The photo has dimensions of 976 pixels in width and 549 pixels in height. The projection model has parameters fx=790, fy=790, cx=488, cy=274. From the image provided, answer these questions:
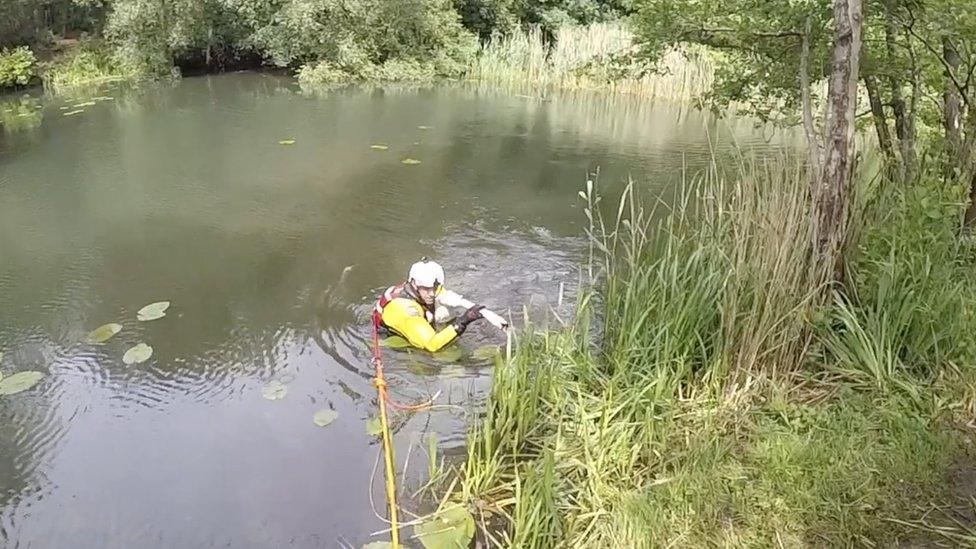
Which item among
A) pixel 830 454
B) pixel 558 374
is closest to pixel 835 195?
pixel 830 454

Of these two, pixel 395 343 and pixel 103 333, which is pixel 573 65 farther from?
pixel 103 333

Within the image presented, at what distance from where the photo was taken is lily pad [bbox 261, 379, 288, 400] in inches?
180

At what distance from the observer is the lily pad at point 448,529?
10.3ft

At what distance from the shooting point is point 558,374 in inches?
142

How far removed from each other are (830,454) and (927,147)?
248 centimetres

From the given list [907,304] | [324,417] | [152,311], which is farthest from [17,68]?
[907,304]

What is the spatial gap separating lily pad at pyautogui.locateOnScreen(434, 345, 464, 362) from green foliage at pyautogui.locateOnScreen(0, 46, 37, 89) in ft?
47.8

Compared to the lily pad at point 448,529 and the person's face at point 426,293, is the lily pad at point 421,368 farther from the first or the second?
the lily pad at point 448,529

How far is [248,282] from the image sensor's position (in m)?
6.27

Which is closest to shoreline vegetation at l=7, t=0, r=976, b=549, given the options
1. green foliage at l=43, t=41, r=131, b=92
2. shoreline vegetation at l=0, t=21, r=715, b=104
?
shoreline vegetation at l=0, t=21, r=715, b=104

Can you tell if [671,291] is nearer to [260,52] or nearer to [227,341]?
[227,341]

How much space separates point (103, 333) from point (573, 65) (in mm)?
12366

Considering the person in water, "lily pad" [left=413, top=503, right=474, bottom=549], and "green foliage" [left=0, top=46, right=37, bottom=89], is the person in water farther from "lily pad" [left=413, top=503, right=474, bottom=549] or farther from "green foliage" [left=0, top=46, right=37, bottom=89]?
"green foliage" [left=0, top=46, right=37, bottom=89]

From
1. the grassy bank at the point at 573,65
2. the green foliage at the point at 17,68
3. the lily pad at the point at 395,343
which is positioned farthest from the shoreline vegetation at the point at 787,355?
the green foliage at the point at 17,68
